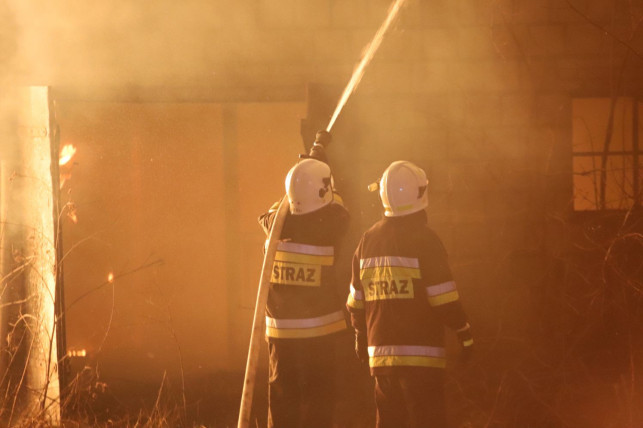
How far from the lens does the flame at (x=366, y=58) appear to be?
586 cm

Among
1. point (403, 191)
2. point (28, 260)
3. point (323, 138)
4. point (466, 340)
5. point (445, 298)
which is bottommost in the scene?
point (466, 340)

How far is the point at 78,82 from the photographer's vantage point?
6.49m

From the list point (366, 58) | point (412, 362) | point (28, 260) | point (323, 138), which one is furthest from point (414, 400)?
point (28, 260)

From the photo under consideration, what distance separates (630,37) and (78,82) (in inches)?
173

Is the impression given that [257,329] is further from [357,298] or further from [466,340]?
[466,340]

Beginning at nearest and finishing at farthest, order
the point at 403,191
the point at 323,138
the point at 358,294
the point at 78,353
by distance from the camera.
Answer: the point at 403,191 → the point at 358,294 → the point at 323,138 → the point at 78,353

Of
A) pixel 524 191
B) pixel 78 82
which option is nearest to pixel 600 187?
pixel 524 191

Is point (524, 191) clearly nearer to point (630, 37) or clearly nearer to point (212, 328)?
point (630, 37)

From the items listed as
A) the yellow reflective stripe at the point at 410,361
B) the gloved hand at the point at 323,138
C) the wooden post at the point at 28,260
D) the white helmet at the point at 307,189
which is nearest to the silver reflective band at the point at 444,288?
the yellow reflective stripe at the point at 410,361

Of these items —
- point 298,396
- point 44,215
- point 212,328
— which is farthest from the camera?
point 212,328

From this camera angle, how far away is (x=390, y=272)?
4.64 m

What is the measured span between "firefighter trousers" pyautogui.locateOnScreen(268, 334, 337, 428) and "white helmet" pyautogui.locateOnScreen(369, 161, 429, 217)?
3.34 ft

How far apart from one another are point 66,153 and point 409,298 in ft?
12.7

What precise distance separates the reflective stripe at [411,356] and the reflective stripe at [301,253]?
0.77 metres
